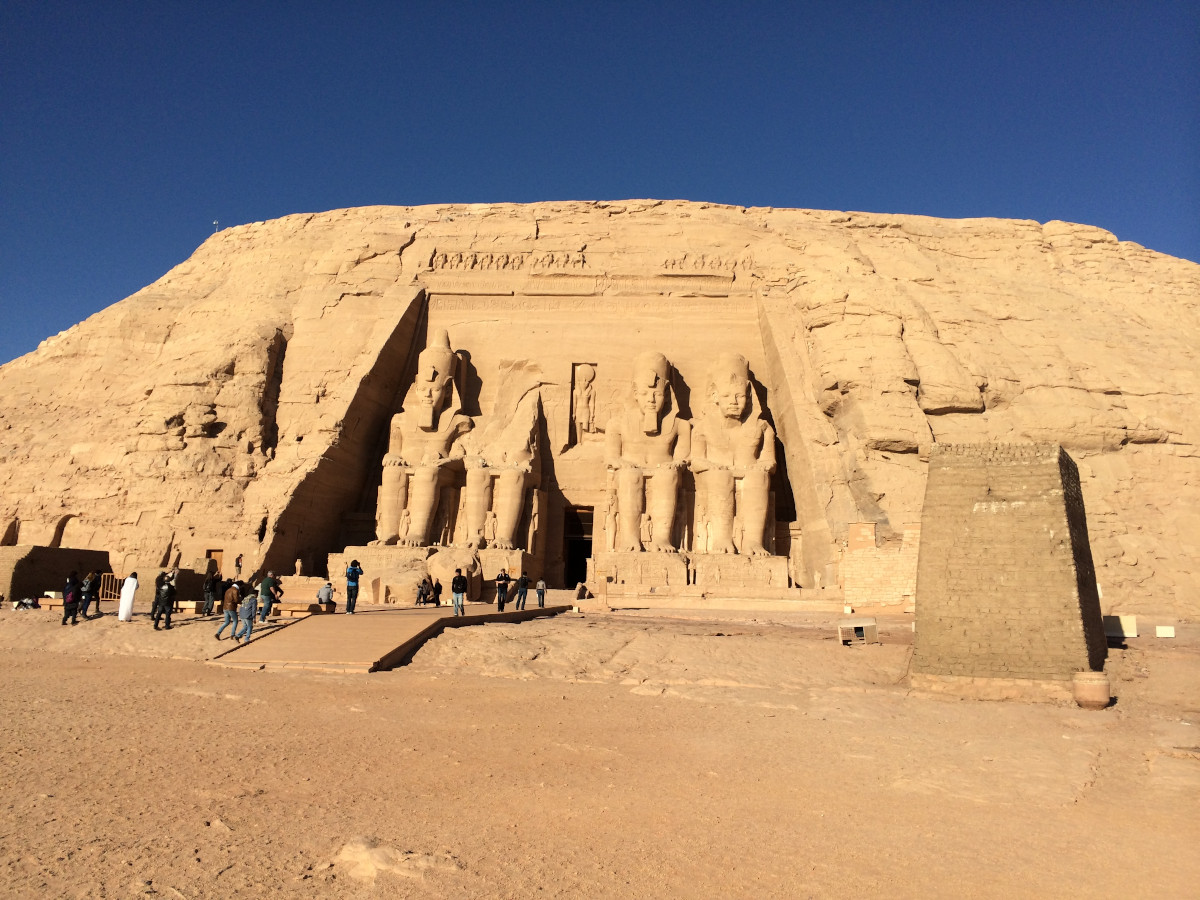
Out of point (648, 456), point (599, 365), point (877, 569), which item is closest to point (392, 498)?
point (648, 456)

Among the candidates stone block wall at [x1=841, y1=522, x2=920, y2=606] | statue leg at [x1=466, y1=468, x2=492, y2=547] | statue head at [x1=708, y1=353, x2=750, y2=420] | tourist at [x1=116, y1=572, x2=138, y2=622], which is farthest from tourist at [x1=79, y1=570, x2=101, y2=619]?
statue head at [x1=708, y1=353, x2=750, y2=420]

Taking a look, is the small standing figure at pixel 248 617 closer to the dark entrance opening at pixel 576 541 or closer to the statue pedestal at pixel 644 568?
the statue pedestal at pixel 644 568

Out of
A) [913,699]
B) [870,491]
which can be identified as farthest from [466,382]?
[913,699]

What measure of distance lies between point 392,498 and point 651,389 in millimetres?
5741

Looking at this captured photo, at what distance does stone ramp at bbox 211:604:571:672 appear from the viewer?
8039mm

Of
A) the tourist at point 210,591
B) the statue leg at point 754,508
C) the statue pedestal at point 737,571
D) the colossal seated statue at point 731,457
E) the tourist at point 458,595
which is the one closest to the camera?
the tourist at point 210,591

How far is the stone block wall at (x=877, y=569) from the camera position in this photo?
1342 cm

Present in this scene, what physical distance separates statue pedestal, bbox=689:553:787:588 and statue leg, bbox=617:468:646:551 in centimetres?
140

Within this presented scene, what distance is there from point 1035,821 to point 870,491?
10963 mm

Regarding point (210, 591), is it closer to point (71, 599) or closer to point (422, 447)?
point (71, 599)

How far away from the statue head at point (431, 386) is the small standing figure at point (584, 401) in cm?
278

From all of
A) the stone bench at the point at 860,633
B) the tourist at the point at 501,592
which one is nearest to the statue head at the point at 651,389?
the tourist at the point at 501,592

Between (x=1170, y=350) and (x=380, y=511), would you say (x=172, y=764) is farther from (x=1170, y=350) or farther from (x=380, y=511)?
(x=1170, y=350)

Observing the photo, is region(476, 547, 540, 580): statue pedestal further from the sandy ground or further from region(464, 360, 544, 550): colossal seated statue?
the sandy ground
